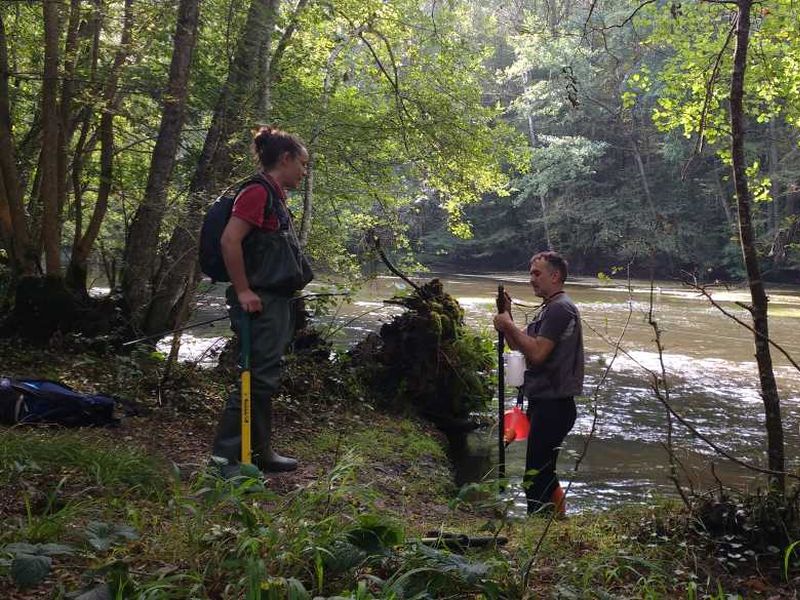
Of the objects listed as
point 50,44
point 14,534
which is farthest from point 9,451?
point 50,44

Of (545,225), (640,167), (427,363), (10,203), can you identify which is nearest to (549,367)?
(427,363)

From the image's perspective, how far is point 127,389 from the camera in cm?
577

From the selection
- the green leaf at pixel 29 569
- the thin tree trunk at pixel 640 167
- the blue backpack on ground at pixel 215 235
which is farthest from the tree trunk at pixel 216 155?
the thin tree trunk at pixel 640 167

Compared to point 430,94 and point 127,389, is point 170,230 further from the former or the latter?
point 430,94

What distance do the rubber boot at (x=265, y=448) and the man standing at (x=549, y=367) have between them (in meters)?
1.44

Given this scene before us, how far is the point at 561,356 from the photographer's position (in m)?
4.50

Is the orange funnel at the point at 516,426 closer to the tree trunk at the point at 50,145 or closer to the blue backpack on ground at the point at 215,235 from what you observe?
the blue backpack on ground at the point at 215,235

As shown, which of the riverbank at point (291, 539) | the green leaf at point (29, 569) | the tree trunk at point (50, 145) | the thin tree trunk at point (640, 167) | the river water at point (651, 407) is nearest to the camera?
the green leaf at point (29, 569)

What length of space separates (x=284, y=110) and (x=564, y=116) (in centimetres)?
3588

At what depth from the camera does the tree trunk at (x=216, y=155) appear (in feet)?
24.0

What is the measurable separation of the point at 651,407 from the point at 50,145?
7.10 meters

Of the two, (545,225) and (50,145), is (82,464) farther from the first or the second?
(545,225)

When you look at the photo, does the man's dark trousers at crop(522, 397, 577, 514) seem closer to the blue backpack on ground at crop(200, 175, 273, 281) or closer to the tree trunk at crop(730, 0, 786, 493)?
the tree trunk at crop(730, 0, 786, 493)

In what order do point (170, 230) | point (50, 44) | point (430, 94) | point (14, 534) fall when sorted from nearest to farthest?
point (14, 534) < point (50, 44) < point (170, 230) < point (430, 94)
